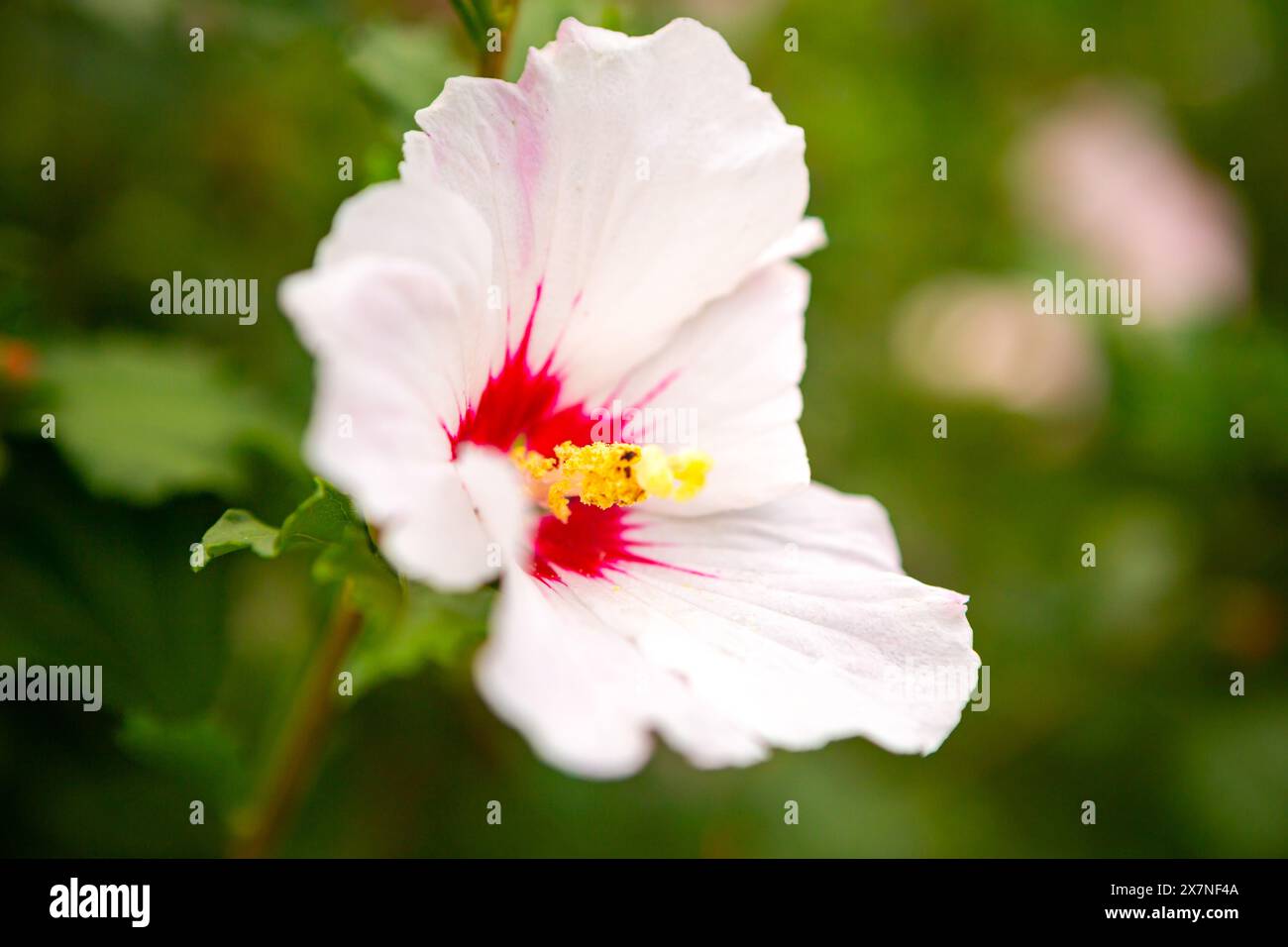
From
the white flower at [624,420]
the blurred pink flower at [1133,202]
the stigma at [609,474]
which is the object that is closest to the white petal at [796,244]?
the white flower at [624,420]

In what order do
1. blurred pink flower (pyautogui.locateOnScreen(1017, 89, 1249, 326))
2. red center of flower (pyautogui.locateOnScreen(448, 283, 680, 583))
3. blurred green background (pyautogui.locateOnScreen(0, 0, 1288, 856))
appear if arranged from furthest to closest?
blurred pink flower (pyautogui.locateOnScreen(1017, 89, 1249, 326)) < blurred green background (pyautogui.locateOnScreen(0, 0, 1288, 856)) < red center of flower (pyautogui.locateOnScreen(448, 283, 680, 583))

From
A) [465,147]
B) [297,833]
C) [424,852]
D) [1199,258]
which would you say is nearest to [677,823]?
[424,852]

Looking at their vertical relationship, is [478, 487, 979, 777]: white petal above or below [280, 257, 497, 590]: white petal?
below

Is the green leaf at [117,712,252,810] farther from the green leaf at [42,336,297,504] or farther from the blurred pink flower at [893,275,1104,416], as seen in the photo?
the blurred pink flower at [893,275,1104,416]

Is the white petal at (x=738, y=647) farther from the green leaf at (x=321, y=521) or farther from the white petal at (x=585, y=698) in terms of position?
the green leaf at (x=321, y=521)

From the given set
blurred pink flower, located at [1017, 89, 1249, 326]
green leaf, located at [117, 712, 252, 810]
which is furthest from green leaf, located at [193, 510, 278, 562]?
blurred pink flower, located at [1017, 89, 1249, 326]
